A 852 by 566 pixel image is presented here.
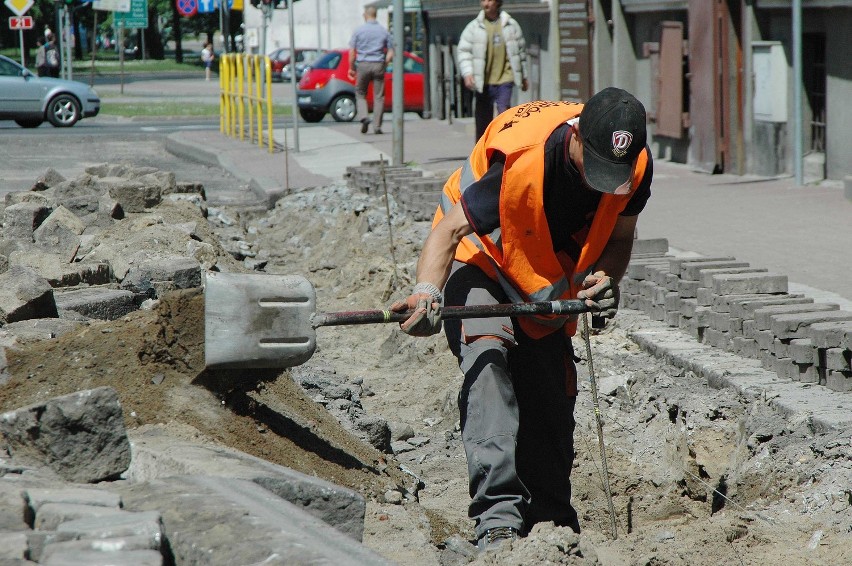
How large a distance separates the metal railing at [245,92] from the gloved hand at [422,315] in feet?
43.2

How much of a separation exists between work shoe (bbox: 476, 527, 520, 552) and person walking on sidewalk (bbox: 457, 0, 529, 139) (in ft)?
32.1

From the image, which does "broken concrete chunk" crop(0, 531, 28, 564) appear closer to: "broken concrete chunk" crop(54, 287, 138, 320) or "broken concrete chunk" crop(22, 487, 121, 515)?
"broken concrete chunk" crop(22, 487, 121, 515)

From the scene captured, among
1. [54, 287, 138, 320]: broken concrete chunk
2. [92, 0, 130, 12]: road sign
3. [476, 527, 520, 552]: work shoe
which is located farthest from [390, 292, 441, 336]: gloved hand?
[92, 0, 130, 12]: road sign

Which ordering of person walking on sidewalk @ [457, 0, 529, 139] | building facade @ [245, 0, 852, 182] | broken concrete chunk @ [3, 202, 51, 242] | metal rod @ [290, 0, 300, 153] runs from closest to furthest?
broken concrete chunk @ [3, 202, 51, 242]
building facade @ [245, 0, 852, 182]
person walking on sidewalk @ [457, 0, 529, 139]
metal rod @ [290, 0, 300, 153]

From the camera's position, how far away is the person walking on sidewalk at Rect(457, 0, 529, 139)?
44.2 ft

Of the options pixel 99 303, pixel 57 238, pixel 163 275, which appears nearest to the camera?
pixel 99 303

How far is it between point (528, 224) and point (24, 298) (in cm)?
314

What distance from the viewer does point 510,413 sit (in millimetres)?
4305

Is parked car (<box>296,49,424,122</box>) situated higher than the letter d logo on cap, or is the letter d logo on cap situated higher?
parked car (<box>296,49,424,122</box>)

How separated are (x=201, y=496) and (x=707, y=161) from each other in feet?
38.5

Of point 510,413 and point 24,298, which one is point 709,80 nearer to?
point 24,298

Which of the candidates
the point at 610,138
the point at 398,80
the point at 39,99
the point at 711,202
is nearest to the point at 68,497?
the point at 610,138

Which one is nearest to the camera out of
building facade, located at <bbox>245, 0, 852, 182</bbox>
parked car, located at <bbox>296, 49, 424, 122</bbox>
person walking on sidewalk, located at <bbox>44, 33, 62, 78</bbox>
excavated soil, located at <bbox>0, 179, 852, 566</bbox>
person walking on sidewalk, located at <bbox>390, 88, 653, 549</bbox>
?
person walking on sidewalk, located at <bbox>390, 88, 653, 549</bbox>

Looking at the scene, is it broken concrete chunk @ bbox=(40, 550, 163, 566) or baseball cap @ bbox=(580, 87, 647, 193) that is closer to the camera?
broken concrete chunk @ bbox=(40, 550, 163, 566)
